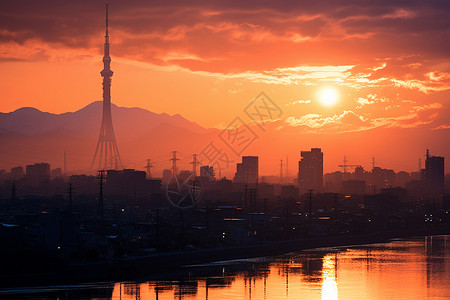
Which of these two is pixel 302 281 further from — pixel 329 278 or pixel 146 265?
pixel 146 265

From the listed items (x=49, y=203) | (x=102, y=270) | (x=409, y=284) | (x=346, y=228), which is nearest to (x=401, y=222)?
(x=346, y=228)

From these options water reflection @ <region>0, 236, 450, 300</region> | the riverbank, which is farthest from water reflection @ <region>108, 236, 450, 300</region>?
the riverbank

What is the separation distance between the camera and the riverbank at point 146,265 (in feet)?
140

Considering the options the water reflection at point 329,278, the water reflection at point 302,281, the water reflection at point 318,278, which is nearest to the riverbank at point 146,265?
the water reflection at point 302,281

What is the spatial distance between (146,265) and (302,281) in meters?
11.2

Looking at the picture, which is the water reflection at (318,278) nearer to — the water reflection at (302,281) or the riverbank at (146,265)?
the water reflection at (302,281)

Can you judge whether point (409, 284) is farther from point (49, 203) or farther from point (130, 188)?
point (130, 188)

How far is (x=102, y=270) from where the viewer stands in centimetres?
4622

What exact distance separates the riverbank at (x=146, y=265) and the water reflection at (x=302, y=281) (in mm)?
1770

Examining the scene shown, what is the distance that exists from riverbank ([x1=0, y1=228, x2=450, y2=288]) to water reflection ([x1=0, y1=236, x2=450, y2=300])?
5.81 ft

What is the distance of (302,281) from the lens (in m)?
48.2

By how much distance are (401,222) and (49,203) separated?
5729 cm

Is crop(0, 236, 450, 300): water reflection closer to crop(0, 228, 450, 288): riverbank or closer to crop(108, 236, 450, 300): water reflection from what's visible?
crop(108, 236, 450, 300): water reflection

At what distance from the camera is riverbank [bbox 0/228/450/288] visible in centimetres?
4256
